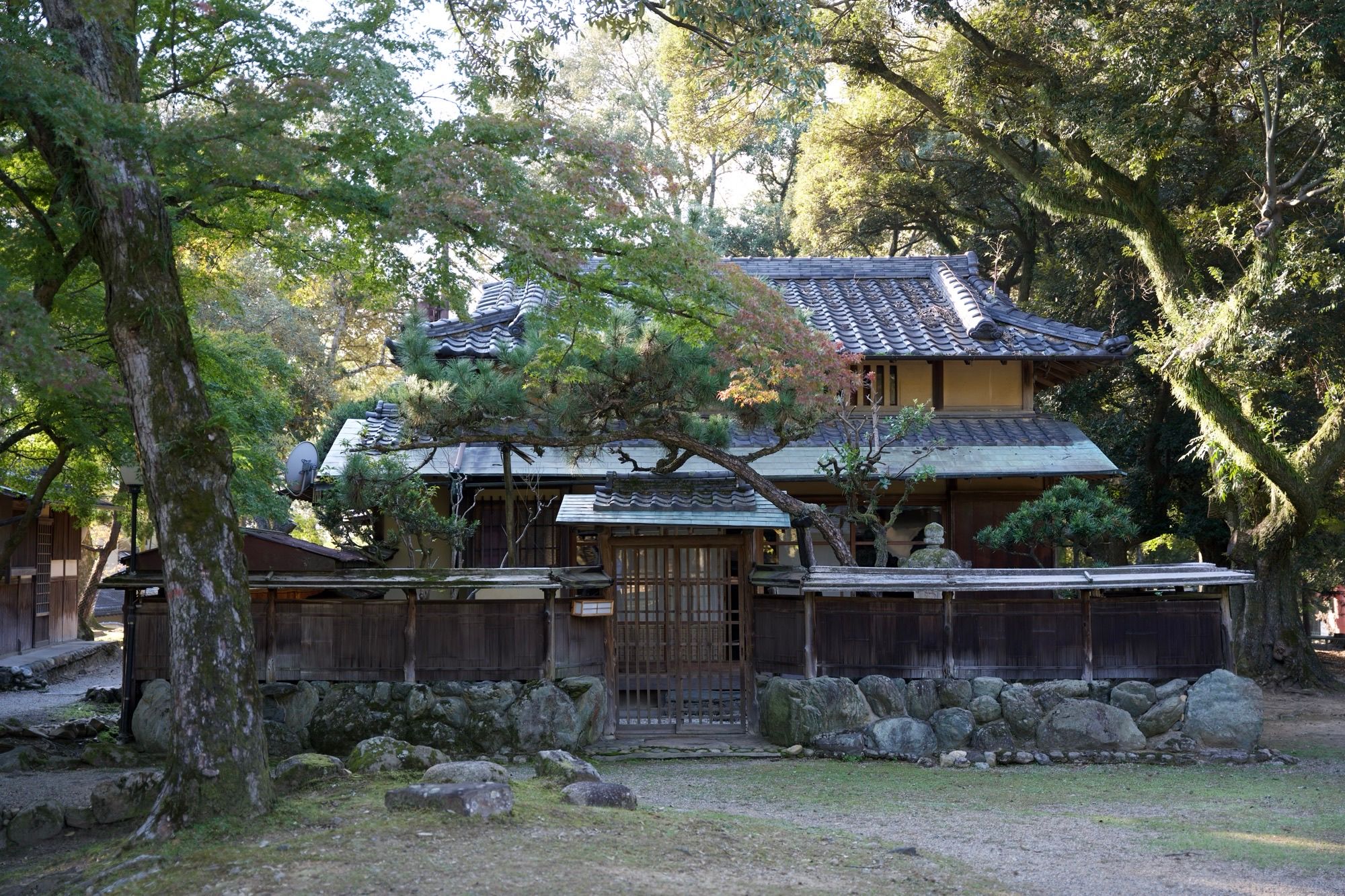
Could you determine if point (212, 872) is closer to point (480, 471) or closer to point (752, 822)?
point (752, 822)

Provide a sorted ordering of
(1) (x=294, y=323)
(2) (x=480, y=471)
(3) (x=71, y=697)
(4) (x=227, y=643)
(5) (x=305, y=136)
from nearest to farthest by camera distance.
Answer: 1. (4) (x=227, y=643)
2. (5) (x=305, y=136)
3. (2) (x=480, y=471)
4. (3) (x=71, y=697)
5. (1) (x=294, y=323)

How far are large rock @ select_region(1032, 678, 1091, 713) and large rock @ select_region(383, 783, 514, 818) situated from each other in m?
7.50

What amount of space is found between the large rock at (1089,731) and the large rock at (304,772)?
7.87 meters

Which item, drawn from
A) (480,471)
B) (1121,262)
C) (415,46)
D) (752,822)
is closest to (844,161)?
(1121,262)

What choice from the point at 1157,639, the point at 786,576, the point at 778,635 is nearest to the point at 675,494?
the point at 786,576

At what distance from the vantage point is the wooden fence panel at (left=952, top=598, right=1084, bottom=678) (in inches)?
524

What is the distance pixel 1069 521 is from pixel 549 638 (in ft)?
21.2

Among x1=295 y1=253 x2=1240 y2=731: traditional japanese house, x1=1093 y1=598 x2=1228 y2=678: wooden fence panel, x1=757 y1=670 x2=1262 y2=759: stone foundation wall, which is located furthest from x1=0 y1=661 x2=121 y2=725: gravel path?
x1=1093 y1=598 x2=1228 y2=678: wooden fence panel

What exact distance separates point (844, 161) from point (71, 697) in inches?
725

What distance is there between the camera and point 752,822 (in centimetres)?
888

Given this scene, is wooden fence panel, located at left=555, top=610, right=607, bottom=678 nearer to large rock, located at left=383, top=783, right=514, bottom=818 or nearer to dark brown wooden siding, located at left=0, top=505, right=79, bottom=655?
large rock, located at left=383, top=783, right=514, bottom=818

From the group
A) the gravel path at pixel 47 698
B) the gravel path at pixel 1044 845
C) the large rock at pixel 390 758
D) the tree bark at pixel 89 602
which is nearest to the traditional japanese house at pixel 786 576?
the gravel path at pixel 1044 845

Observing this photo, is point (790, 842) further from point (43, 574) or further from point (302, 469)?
point (43, 574)

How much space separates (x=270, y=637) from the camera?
42.8 ft
